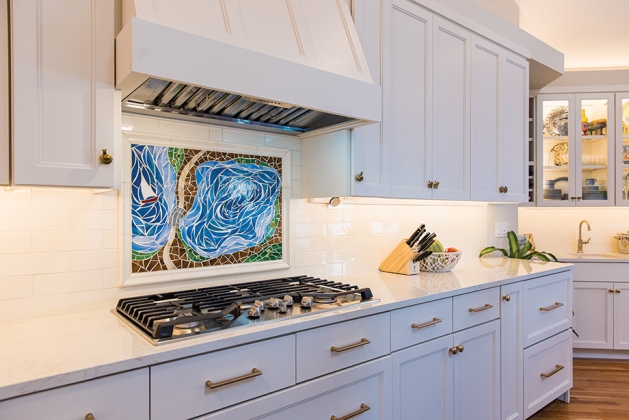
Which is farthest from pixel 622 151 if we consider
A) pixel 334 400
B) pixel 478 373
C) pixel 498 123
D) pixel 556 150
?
pixel 334 400

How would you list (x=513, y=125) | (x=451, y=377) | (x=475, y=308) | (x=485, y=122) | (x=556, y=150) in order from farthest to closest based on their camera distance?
(x=556, y=150), (x=513, y=125), (x=485, y=122), (x=475, y=308), (x=451, y=377)

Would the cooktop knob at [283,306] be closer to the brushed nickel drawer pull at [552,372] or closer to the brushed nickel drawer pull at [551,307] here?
the brushed nickel drawer pull at [551,307]

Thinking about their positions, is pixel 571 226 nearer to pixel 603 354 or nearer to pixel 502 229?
pixel 603 354

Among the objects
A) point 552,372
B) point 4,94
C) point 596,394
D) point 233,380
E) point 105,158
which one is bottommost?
point 596,394

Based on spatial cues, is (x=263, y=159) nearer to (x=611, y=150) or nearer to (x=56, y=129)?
(x=56, y=129)

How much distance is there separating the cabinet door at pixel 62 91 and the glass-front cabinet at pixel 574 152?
12.6ft

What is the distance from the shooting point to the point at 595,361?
12.7ft

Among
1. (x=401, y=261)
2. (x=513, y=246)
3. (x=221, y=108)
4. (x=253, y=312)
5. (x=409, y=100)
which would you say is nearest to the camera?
(x=253, y=312)

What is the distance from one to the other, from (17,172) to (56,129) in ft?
0.53

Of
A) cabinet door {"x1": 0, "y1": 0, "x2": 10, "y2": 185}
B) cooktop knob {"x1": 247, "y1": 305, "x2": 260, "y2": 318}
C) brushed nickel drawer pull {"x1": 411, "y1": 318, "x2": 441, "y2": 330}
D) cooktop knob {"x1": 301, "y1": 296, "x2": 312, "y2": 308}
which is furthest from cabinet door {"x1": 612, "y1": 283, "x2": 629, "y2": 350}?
cabinet door {"x1": 0, "y1": 0, "x2": 10, "y2": 185}

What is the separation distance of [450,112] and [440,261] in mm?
870

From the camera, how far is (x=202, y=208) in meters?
1.90

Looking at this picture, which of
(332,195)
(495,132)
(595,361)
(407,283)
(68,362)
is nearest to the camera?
(68,362)

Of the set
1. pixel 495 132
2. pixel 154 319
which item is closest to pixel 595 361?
pixel 495 132
